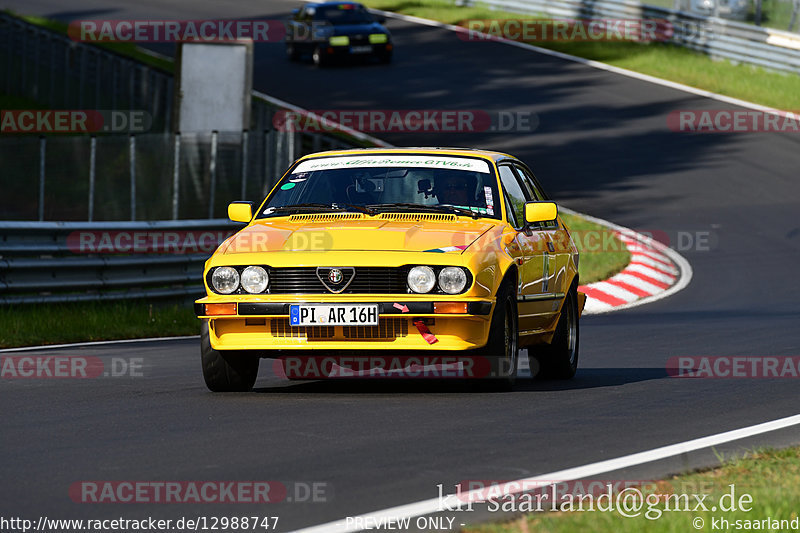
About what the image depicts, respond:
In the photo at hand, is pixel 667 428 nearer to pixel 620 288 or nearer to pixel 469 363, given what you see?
pixel 469 363

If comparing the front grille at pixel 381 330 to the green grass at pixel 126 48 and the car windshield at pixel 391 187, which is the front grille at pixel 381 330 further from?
the green grass at pixel 126 48

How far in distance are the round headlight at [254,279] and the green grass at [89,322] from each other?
5465 millimetres

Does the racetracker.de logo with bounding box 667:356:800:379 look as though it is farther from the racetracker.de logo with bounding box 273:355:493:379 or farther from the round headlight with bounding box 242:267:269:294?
the round headlight with bounding box 242:267:269:294

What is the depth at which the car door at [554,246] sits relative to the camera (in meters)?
10.8

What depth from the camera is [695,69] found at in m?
35.9

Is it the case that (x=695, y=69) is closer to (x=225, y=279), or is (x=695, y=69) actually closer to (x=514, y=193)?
(x=514, y=193)

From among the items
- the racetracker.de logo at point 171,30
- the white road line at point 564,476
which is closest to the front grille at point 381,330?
the white road line at point 564,476

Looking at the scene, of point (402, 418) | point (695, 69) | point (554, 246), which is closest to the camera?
point (402, 418)

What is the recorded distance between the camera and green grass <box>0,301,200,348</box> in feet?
47.6

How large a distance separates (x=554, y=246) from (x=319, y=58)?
2898 cm

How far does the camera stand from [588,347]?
13719 millimetres

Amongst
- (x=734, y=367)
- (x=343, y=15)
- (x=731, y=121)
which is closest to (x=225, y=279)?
(x=734, y=367)

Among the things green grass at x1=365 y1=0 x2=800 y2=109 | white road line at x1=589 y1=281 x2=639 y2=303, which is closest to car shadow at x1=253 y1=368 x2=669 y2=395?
white road line at x1=589 y1=281 x2=639 y2=303

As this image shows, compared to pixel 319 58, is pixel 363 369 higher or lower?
lower
